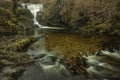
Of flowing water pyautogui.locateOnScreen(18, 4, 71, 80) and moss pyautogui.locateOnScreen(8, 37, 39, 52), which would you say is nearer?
flowing water pyautogui.locateOnScreen(18, 4, 71, 80)

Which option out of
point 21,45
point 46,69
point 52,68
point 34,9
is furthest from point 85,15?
point 46,69

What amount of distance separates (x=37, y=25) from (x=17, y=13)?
15.6 ft

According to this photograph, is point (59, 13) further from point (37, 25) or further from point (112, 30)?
point (112, 30)

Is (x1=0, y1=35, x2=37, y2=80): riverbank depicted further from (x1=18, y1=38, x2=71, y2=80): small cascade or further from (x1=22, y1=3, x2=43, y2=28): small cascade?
(x1=22, y1=3, x2=43, y2=28): small cascade

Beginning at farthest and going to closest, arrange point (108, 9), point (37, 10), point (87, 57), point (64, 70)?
point (37, 10) < point (108, 9) < point (87, 57) < point (64, 70)

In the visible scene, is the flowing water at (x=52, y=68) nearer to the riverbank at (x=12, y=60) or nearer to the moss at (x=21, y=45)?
the riverbank at (x=12, y=60)

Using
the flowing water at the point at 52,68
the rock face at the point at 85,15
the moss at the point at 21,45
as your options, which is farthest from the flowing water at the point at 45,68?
the rock face at the point at 85,15

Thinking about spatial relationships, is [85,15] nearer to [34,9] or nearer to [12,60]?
[34,9]

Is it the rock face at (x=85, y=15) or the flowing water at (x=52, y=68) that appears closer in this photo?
the flowing water at (x=52, y=68)

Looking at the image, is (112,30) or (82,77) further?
(112,30)

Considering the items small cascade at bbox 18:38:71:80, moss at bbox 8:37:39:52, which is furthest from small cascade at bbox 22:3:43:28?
small cascade at bbox 18:38:71:80

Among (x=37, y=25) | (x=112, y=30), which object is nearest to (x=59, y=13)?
(x=37, y=25)

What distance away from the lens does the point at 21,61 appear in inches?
550

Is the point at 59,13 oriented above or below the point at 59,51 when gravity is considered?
above
